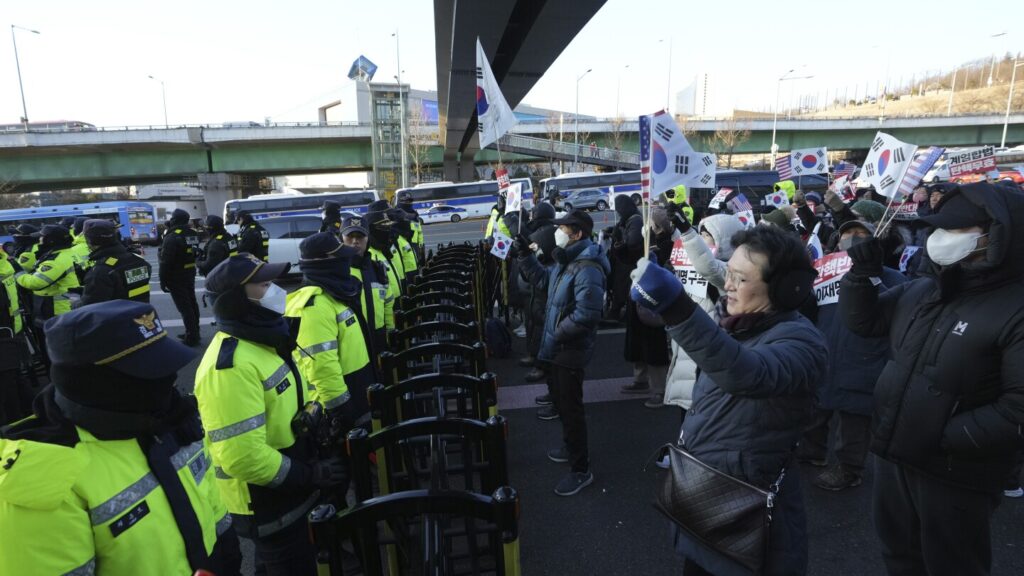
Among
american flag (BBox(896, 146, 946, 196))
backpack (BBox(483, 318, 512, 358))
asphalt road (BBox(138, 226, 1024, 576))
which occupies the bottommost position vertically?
asphalt road (BBox(138, 226, 1024, 576))

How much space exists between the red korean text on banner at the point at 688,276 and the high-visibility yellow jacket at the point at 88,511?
125 inches

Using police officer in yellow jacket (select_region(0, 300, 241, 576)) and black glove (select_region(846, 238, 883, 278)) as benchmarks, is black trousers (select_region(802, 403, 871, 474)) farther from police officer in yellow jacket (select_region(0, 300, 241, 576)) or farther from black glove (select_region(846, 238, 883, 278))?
police officer in yellow jacket (select_region(0, 300, 241, 576))

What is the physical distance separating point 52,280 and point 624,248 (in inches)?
268

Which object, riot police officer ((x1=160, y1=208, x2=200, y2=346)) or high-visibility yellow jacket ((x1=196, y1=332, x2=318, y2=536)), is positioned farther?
riot police officer ((x1=160, y1=208, x2=200, y2=346))

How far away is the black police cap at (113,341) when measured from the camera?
1.40 m

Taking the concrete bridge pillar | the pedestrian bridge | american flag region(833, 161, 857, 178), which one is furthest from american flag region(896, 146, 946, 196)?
the concrete bridge pillar

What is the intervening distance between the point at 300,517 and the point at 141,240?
3382 cm

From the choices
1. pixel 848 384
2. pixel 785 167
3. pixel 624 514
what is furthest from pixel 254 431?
pixel 785 167

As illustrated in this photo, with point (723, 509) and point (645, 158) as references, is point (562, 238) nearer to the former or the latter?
point (645, 158)

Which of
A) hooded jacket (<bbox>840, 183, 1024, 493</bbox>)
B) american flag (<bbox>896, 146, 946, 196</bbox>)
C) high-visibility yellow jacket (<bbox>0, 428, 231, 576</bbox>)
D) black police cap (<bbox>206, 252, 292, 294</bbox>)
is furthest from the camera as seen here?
american flag (<bbox>896, 146, 946, 196</bbox>)

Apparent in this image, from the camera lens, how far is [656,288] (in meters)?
1.61

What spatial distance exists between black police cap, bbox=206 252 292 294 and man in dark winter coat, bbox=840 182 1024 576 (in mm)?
2677

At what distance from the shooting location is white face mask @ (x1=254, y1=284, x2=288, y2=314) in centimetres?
245

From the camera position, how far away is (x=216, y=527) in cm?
184
